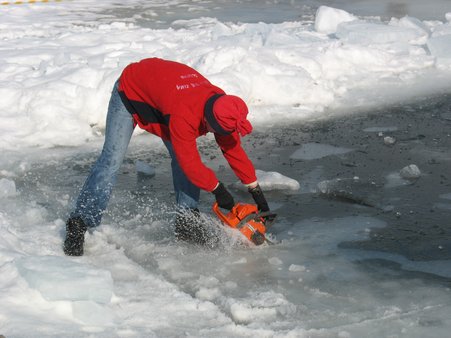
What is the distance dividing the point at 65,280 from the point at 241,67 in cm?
545

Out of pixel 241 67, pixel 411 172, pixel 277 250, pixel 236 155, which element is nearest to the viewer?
pixel 236 155

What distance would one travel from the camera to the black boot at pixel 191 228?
522 centimetres

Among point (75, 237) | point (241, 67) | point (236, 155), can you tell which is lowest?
point (241, 67)

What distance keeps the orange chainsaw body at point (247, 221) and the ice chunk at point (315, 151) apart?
6.90 feet

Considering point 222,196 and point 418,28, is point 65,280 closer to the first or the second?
point 222,196

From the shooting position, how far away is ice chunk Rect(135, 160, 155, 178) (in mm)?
6680

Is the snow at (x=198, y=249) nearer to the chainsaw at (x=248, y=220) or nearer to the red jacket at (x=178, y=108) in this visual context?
the chainsaw at (x=248, y=220)

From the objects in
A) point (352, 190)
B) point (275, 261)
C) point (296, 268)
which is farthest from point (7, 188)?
point (352, 190)

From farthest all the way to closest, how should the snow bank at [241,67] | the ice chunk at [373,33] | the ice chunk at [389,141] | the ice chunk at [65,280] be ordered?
the ice chunk at [373,33] < the snow bank at [241,67] < the ice chunk at [389,141] < the ice chunk at [65,280]

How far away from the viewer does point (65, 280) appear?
401 centimetres

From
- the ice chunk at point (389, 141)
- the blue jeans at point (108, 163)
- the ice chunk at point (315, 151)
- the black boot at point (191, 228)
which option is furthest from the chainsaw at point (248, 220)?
the ice chunk at point (389, 141)

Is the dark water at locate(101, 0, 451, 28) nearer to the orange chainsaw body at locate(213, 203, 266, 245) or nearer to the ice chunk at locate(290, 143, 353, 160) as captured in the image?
the ice chunk at locate(290, 143, 353, 160)

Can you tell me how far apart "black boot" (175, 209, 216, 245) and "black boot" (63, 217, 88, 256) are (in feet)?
2.23

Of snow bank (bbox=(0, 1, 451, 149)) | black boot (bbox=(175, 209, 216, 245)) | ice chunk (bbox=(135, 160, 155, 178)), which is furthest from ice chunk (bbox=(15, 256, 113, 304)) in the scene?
snow bank (bbox=(0, 1, 451, 149))
